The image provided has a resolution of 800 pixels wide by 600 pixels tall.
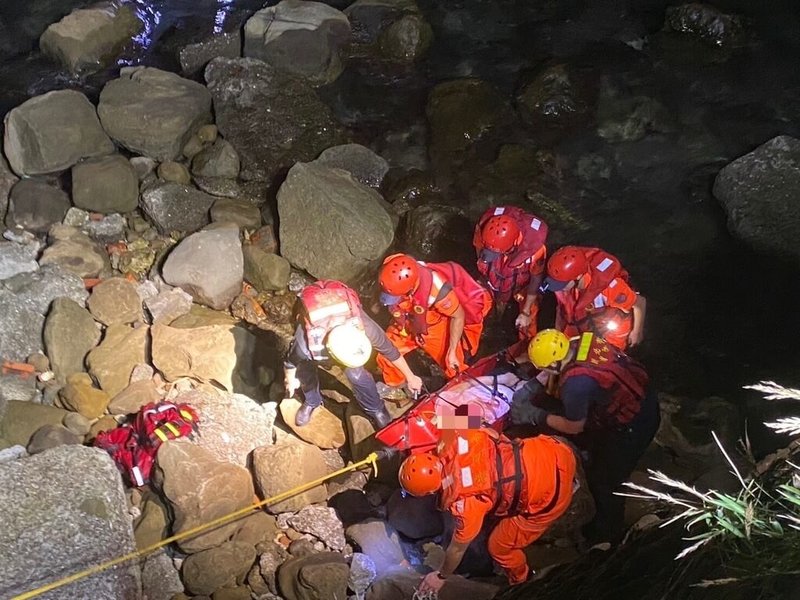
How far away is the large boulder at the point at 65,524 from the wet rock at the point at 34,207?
13.0 ft

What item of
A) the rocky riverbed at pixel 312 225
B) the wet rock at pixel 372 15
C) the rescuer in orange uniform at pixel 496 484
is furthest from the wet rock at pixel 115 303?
the wet rock at pixel 372 15

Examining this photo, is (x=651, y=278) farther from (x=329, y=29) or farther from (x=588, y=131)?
(x=329, y=29)

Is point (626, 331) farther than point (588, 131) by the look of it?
No

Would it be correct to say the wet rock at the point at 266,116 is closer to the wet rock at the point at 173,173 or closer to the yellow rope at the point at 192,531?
the wet rock at the point at 173,173

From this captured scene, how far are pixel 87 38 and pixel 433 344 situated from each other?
8.60 meters

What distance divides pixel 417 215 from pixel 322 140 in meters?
2.19

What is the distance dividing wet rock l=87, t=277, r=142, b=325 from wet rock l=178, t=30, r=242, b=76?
4.92 m

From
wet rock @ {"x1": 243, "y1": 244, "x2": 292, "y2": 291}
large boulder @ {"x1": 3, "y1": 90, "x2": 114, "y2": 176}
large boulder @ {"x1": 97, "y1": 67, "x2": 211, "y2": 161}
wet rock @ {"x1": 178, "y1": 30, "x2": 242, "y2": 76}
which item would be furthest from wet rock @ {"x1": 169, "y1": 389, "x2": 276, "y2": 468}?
wet rock @ {"x1": 178, "y1": 30, "x2": 242, "y2": 76}

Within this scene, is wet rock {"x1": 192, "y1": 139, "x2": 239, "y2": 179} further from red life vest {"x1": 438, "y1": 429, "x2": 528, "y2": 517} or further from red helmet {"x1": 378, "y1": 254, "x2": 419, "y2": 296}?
red life vest {"x1": 438, "y1": 429, "x2": 528, "y2": 517}

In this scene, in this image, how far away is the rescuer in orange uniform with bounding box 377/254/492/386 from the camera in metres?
5.50

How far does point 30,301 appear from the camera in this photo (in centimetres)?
692

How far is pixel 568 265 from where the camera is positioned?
18.3ft

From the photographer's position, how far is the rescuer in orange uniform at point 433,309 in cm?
550

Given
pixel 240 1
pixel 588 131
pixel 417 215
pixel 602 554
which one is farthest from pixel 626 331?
pixel 240 1
